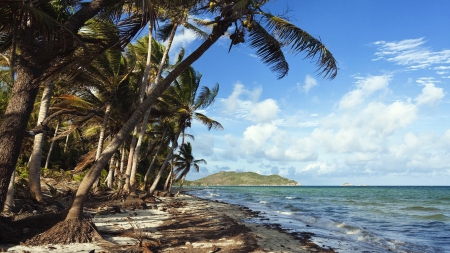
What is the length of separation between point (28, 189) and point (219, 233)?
6.16 meters

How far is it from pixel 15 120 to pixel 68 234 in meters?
2.36

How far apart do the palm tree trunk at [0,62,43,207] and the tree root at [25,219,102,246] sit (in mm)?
1095

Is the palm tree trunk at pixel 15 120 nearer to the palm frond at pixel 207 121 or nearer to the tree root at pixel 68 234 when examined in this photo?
the tree root at pixel 68 234

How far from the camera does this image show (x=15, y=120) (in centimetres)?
552

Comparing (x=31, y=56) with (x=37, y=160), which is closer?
(x=31, y=56)

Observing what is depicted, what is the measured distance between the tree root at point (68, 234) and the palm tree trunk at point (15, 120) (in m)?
1.10

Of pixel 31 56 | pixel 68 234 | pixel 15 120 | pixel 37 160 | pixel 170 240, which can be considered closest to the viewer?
pixel 15 120

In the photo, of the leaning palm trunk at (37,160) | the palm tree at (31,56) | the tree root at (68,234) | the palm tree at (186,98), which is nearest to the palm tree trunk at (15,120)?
the palm tree at (31,56)

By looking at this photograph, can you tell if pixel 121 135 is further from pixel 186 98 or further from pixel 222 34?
pixel 186 98

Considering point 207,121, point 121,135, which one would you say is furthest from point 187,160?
point 121,135

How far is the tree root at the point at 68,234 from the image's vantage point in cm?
619

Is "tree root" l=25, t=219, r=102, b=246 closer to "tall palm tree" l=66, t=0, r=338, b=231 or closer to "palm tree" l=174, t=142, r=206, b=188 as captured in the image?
"tall palm tree" l=66, t=0, r=338, b=231

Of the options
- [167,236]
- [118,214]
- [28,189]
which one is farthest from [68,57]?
[118,214]

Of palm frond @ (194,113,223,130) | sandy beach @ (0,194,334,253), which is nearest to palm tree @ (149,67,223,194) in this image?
palm frond @ (194,113,223,130)
